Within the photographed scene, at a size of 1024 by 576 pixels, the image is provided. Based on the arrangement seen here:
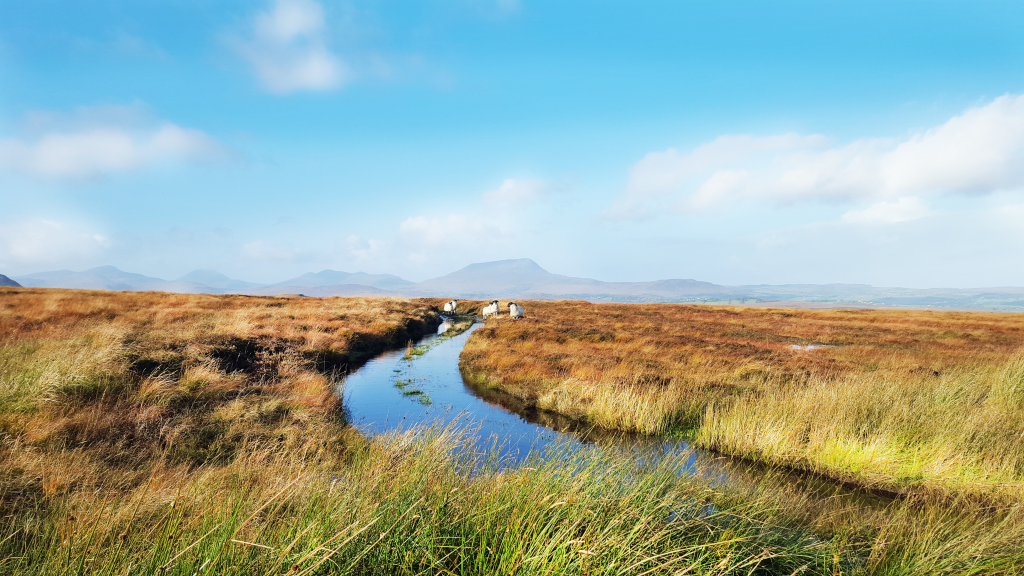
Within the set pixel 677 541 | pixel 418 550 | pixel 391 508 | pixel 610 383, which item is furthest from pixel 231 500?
pixel 610 383

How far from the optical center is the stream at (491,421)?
7473 mm

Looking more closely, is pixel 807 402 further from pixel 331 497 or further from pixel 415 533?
pixel 331 497

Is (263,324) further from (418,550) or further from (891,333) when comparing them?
(891,333)

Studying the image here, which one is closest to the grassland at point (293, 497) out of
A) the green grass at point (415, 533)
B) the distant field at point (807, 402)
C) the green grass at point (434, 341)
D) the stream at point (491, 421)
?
the green grass at point (415, 533)

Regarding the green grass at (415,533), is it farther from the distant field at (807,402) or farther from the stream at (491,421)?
the distant field at (807,402)

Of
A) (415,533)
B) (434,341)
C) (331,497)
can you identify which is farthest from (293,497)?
(434,341)

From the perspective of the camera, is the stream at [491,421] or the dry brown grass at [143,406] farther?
the stream at [491,421]

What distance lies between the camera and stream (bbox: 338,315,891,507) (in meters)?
7.47

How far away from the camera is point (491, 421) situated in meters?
11.2

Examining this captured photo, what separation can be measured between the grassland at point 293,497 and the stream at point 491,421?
919 mm

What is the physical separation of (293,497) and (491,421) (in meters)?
7.29

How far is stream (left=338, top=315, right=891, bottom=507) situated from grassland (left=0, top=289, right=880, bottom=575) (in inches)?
36.2

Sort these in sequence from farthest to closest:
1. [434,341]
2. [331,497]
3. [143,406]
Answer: [434,341] < [143,406] < [331,497]

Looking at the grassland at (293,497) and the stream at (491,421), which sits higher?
the grassland at (293,497)
